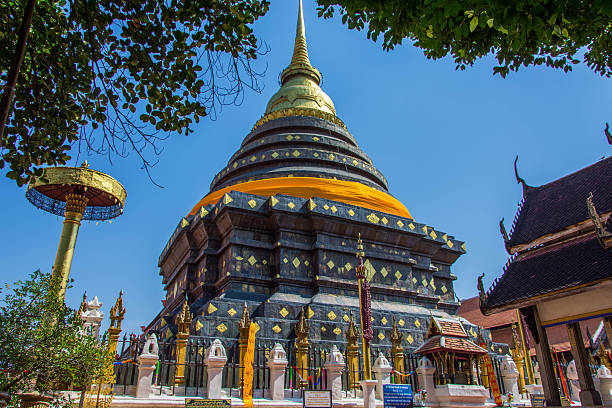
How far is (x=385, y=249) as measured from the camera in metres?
20.3

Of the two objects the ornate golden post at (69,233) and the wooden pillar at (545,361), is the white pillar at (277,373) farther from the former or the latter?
the ornate golden post at (69,233)

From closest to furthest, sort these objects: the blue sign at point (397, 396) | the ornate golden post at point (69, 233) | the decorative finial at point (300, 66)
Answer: the blue sign at point (397, 396)
the ornate golden post at point (69, 233)
the decorative finial at point (300, 66)

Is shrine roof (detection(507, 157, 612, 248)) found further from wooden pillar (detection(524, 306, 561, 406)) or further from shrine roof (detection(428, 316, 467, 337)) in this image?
shrine roof (detection(428, 316, 467, 337))

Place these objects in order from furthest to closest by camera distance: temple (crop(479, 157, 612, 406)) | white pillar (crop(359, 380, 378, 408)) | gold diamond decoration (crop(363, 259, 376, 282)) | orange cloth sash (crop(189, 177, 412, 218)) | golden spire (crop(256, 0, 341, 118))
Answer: golden spire (crop(256, 0, 341, 118))
orange cloth sash (crop(189, 177, 412, 218))
gold diamond decoration (crop(363, 259, 376, 282))
temple (crop(479, 157, 612, 406))
white pillar (crop(359, 380, 378, 408))

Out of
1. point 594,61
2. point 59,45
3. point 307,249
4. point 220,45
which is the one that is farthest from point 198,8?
point 307,249

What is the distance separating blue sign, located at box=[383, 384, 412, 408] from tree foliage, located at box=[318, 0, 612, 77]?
22.3 feet

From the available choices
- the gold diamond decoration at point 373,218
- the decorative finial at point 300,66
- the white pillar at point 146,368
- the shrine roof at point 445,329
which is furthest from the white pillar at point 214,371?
the decorative finial at point 300,66

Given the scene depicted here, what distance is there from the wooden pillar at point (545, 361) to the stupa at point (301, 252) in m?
5.49

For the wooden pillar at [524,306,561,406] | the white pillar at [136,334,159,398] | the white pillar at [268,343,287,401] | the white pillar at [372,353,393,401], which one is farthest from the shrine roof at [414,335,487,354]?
the white pillar at [136,334,159,398]

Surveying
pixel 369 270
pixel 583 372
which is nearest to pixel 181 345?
pixel 369 270

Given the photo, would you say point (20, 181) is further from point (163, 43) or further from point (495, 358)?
point (495, 358)

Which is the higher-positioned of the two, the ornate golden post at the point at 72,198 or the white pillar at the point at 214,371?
the ornate golden post at the point at 72,198

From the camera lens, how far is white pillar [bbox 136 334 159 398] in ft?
31.4

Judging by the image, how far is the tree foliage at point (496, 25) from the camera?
14.6 feet
